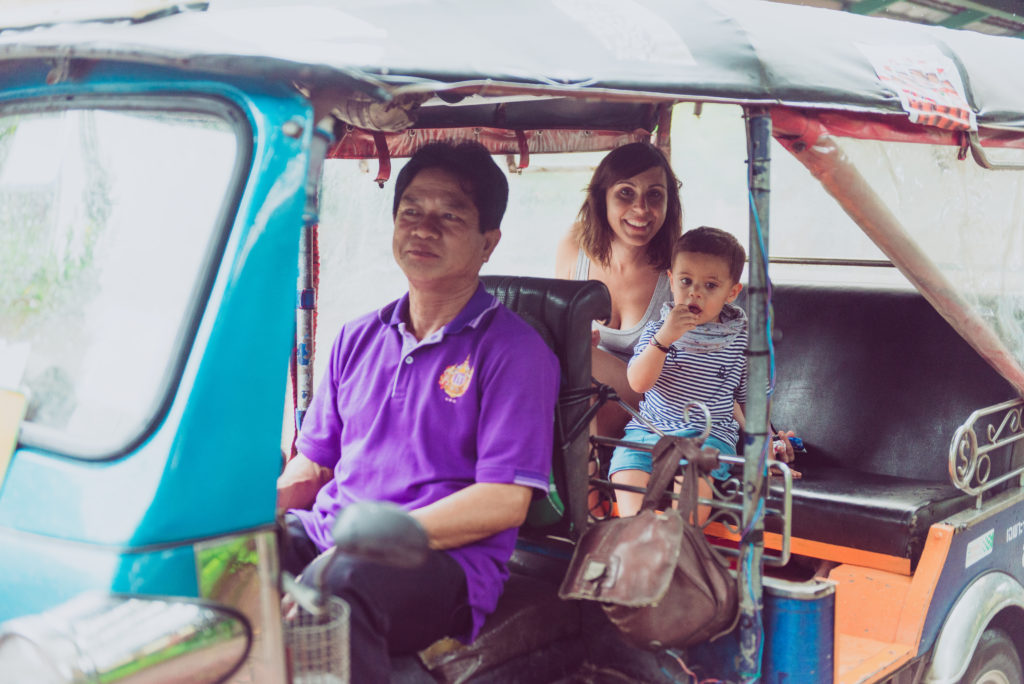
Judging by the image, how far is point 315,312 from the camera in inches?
138

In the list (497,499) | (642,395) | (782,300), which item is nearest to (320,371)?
(642,395)

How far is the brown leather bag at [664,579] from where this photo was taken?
2111mm

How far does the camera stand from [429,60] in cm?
171

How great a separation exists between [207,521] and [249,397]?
204 mm

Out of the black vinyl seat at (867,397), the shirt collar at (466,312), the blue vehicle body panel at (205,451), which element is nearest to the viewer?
the blue vehicle body panel at (205,451)

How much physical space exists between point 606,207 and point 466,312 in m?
1.49

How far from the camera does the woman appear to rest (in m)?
3.54

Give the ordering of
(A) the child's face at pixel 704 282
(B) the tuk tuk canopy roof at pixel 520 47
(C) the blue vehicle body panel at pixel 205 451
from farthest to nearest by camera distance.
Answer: (A) the child's face at pixel 704 282 < (B) the tuk tuk canopy roof at pixel 520 47 < (C) the blue vehicle body panel at pixel 205 451

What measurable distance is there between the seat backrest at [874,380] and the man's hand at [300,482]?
2078mm

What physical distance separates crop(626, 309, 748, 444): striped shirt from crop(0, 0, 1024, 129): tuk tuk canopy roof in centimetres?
110


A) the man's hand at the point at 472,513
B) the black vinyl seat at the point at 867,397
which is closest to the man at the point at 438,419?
the man's hand at the point at 472,513

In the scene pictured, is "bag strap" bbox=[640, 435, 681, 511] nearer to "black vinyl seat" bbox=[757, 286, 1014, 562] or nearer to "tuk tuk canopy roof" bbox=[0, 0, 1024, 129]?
"tuk tuk canopy roof" bbox=[0, 0, 1024, 129]

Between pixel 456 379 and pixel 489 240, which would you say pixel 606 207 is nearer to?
pixel 489 240

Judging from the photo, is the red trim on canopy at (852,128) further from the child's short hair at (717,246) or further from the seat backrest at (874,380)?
the seat backrest at (874,380)
